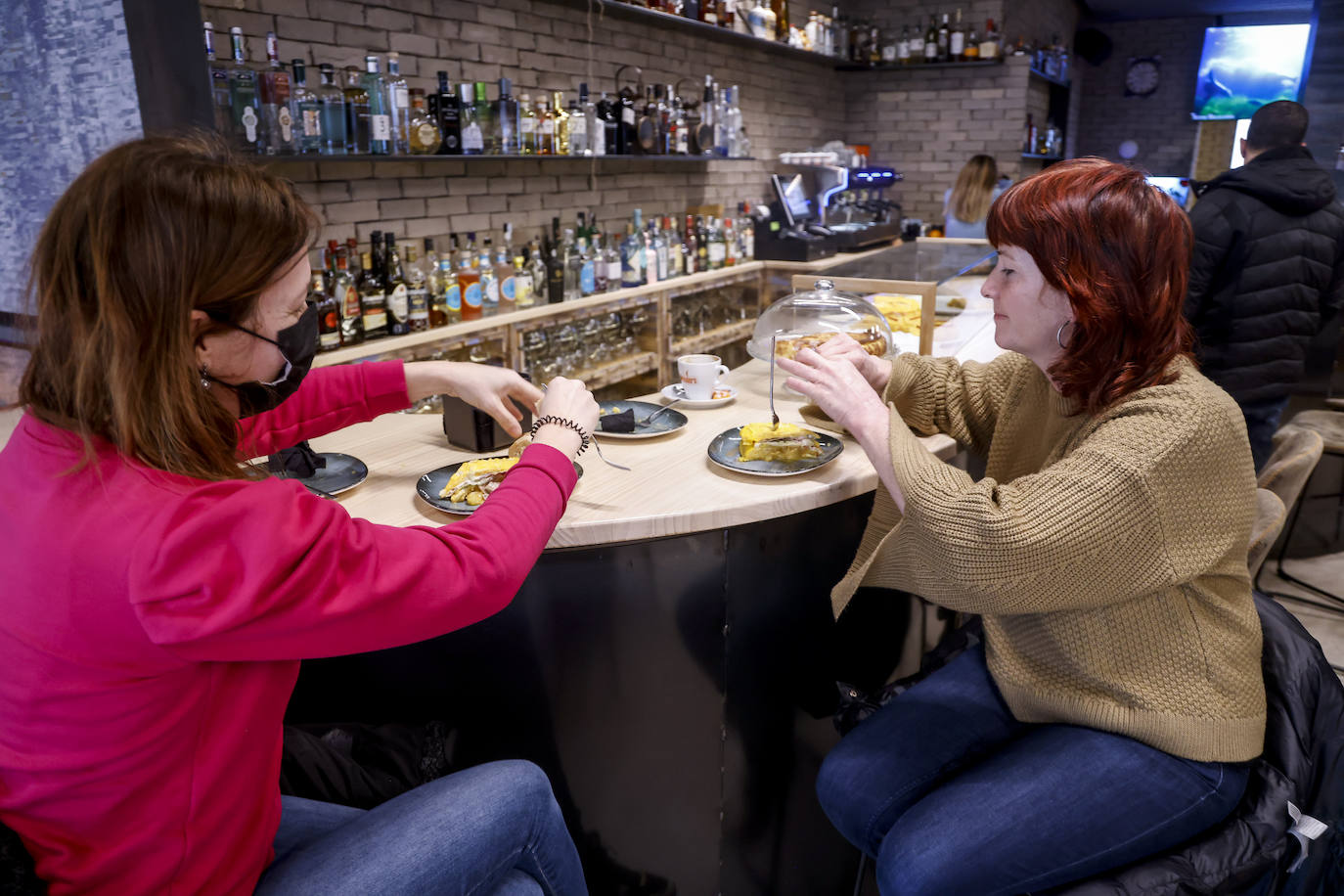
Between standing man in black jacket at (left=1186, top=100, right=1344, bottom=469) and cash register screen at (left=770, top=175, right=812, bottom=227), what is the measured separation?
252 cm

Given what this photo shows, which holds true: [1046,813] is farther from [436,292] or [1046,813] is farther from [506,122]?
[506,122]

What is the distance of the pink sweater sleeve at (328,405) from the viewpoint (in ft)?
5.08

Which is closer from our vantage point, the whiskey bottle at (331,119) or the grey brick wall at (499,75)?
the whiskey bottle at (331,119)

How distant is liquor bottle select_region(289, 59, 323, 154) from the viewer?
2.77 meters

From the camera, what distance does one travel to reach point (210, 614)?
835mm

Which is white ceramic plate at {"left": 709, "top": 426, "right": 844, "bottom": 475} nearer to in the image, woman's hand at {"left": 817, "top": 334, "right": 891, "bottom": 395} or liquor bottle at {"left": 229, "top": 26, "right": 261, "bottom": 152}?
woman's hand at {"left": 817, "top": 334, "right": 891, "bottom": 395}

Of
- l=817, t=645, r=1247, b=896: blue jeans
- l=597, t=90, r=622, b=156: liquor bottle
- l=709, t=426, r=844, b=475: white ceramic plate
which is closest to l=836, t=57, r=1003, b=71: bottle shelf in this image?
l=597, t=90, r=622, b=156: liquor bottle

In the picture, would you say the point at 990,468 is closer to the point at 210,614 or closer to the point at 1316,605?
the point at 210,614

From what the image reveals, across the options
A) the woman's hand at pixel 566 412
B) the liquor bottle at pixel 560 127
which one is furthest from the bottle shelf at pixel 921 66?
the woman's hand at pixel 566 412

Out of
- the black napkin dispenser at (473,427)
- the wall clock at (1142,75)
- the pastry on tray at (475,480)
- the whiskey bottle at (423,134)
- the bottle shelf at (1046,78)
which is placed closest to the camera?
the pastry on tray at (475,480)

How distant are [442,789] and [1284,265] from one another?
307cm

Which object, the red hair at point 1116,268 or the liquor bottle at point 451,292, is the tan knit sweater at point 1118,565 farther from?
the liquor bottle at point 451,292

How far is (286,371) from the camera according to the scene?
3.60 ft

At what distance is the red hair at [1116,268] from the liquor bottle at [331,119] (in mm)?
2292
